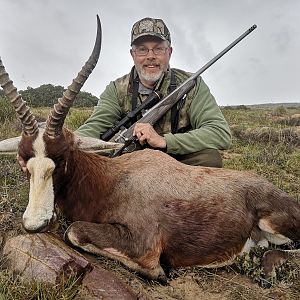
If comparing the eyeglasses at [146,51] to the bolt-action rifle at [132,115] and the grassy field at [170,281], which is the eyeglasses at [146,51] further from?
the grassy field at [170,281]

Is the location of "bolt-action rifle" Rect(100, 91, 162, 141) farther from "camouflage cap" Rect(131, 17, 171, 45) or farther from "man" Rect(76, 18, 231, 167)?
"camouflage cap" Rect(131, 17, 171, 45)

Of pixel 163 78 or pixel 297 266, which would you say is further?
pixel 163 78

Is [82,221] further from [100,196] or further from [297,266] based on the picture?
[297,266]

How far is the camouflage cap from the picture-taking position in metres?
5.87

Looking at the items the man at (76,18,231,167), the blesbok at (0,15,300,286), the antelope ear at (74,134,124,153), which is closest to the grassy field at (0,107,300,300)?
the blesbok at (0,15,300,286)

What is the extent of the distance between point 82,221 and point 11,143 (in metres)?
0.96

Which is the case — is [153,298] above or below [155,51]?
below

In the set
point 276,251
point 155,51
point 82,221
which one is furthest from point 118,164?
point 155,51

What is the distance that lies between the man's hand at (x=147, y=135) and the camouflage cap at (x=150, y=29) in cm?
142

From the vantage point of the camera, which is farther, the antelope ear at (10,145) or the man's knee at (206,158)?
the man's knee at (206,158)

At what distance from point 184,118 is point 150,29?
121 centimetres

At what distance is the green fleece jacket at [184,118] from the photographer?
5.42 metres

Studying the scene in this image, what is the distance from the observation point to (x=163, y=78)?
19.9ft

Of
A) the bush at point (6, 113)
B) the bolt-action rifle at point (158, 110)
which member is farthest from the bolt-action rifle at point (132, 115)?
the bush at point (6, 113)
